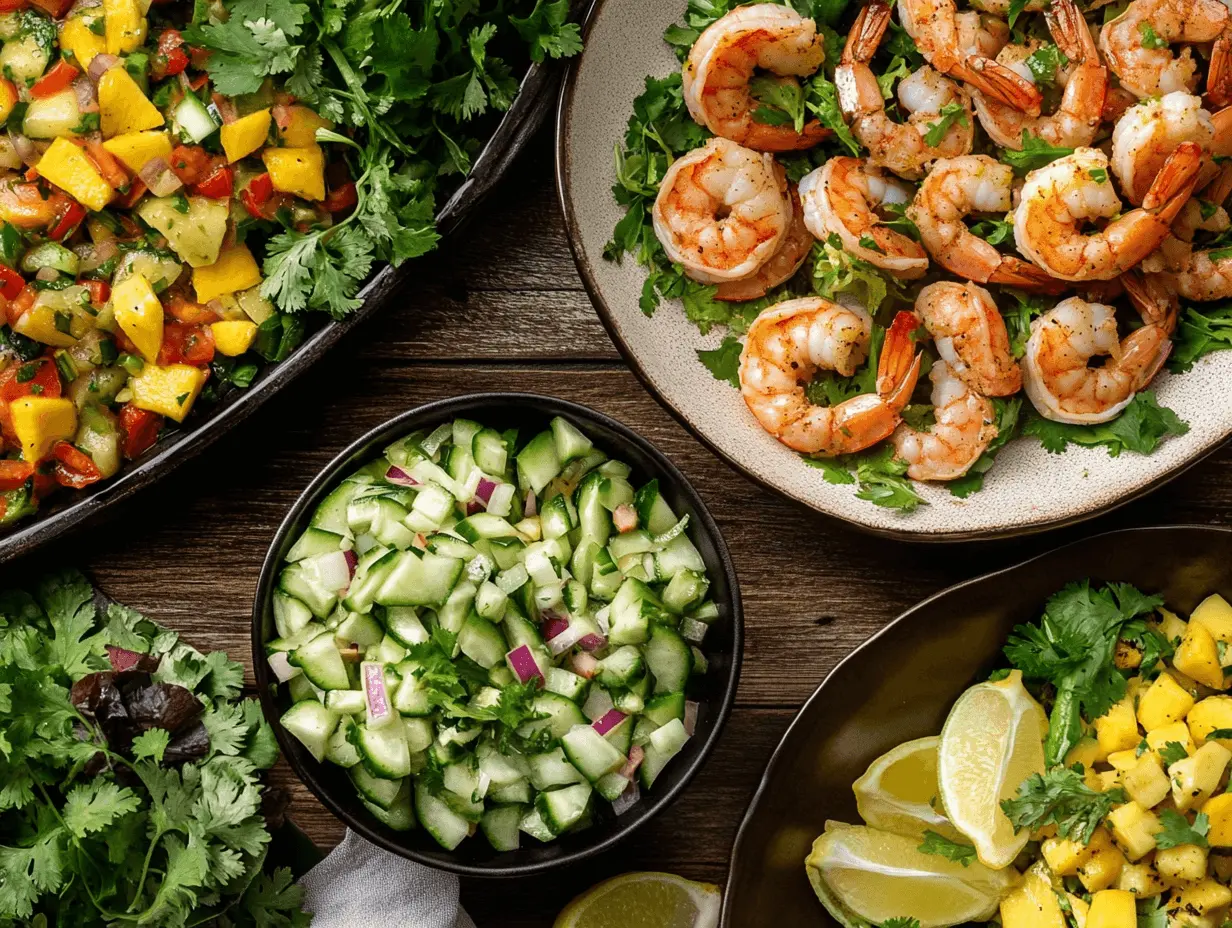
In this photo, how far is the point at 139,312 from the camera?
94.0 inches

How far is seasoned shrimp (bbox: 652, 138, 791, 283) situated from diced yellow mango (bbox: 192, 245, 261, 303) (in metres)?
0.89

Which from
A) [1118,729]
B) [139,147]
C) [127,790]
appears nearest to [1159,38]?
[1118,729]

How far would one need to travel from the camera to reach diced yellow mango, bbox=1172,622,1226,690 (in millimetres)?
2543

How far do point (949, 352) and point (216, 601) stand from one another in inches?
71.2

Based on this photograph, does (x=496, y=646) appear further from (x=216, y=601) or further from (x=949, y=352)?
(x=949, y=352)

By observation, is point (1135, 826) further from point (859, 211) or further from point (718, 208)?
point (718, 208)

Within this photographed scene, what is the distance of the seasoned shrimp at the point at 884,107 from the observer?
99.3 inches

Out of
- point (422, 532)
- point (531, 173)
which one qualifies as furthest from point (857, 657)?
point (531, 173)

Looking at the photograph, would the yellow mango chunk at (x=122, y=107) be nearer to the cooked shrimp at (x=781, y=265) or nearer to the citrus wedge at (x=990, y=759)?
the cooked shrimp at (x=781, y=265)

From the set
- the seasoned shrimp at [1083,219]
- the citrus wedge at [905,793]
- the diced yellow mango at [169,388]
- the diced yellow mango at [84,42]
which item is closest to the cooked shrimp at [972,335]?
the seasoned shrimp at [1083,219]

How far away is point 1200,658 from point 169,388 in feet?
7.57

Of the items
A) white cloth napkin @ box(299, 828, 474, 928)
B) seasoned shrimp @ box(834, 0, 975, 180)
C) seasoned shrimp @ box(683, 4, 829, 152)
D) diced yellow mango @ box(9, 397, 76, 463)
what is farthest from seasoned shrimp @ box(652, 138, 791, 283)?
white cloth napkin @ box(299, 828, 474, 928)

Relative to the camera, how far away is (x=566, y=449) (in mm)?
2455

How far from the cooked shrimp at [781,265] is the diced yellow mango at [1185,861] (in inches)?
59.4
